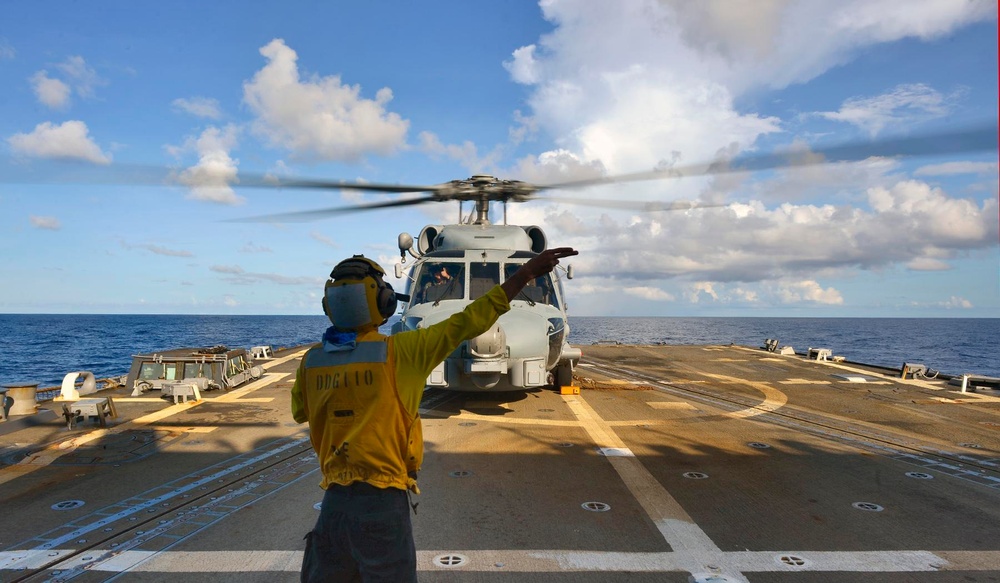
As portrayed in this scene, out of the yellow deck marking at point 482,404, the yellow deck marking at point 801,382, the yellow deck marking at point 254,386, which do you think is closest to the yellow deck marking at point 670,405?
the yellow deck marking at point 482,404

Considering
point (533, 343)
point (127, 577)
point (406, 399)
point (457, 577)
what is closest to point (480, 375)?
point (533, 343)

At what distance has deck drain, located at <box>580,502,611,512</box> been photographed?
5.48m

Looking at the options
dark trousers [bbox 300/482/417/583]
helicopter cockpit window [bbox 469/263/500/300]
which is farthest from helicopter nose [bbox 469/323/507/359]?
dark trousers [bbox 300/482/417/583]

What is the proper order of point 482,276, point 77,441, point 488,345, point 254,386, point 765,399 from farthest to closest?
point 254,386, point 765,399, point 482,276, point 488,345, point 77,441

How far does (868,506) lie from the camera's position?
5.64 m

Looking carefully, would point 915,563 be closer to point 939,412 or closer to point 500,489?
point 500,489

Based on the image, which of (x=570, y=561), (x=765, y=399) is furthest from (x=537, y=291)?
(x=570, y=561)

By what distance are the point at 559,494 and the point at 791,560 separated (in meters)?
2.29

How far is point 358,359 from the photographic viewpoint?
8.29 ft

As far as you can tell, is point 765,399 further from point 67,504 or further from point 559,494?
point 67,504

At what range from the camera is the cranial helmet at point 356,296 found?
8.60 ft

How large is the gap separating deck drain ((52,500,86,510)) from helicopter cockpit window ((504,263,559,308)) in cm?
715

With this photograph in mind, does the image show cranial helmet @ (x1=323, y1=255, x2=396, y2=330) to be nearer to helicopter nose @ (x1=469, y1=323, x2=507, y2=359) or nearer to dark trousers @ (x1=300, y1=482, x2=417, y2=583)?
dark trousers @ (x1=300, y1=482, x2=417, y2=583)

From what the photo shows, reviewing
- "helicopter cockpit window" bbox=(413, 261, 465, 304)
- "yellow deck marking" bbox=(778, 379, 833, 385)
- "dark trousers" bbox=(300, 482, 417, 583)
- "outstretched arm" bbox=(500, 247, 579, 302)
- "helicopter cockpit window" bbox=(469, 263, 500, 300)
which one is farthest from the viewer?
"yellow deck marking" bbox=(778, 379, 833, 385)
